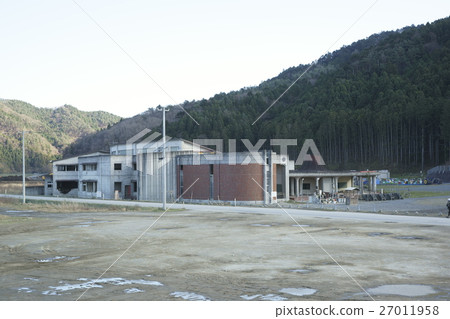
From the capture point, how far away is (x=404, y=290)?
11359 mm

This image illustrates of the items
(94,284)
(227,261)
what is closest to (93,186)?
(227,261)

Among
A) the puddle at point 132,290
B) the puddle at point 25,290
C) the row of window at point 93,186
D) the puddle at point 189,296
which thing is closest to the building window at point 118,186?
the row of window at point 93,186

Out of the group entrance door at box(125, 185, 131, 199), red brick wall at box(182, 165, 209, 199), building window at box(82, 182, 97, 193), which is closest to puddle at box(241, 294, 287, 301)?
red brick wall at box(182, 165, 209, 199)

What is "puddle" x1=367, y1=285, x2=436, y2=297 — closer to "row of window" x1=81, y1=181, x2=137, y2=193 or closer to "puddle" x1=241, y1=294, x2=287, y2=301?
"puddle" x1=241, y1=294, x2=287, y2=301

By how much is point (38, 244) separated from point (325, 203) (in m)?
39.0

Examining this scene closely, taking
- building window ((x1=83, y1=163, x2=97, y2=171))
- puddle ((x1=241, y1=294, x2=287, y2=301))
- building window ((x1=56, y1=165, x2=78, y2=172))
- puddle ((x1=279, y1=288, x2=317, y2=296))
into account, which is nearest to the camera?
puddle ((x1=241, y1=294, x2=287, y2=301))

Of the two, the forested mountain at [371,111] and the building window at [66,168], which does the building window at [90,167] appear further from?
the forested mountain at [371,111]

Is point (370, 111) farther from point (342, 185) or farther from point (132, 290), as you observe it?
point (132, 290)

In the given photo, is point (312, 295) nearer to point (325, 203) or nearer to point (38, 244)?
point (38, 244)

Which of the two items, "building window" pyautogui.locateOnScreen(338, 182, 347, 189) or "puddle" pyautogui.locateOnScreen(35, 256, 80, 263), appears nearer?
"puddle" pyautogui.locateOnScreen(35, 256, 80, 263)

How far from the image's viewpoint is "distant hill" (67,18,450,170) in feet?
358

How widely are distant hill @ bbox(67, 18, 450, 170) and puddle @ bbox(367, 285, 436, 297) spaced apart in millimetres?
97968

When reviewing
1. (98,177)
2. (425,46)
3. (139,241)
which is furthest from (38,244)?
(425,46)

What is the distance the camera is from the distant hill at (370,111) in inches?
4301
